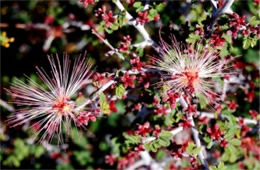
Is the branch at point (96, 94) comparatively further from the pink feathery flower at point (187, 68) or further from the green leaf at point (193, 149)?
the green leaf at point (193, 149)

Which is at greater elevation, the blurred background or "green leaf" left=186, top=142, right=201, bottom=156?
the blurred background

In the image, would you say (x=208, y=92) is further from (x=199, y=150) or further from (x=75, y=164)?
(x=75, y=164)

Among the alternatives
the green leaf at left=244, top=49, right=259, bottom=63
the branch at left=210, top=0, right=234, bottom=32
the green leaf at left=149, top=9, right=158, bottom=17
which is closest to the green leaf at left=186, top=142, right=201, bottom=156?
the branch at left=210, top=0, right=234, bottom=32

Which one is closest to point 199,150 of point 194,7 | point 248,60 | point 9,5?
point 194,7

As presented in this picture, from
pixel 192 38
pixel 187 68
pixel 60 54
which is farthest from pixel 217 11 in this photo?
pixel 60 54

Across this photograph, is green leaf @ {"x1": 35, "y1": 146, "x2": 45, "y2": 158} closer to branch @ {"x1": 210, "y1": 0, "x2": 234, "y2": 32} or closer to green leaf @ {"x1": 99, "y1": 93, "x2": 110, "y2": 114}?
green leaf @ {"x1": 99, "y1": 93, "x2": 110, "y2": 114}

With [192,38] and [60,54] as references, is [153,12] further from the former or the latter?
[60,54]

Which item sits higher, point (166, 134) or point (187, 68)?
point (187, 68)

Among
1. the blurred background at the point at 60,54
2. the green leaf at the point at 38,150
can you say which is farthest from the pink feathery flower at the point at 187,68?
the green leaf at the point at 38,150
